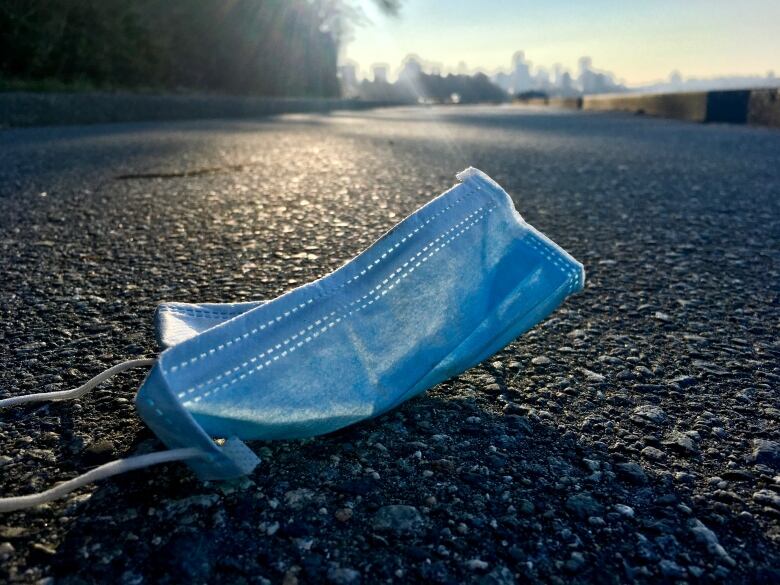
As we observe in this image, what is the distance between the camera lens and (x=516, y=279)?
1124 millimetres

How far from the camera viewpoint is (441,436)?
1042 mm

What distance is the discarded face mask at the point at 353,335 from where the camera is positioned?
85 cm

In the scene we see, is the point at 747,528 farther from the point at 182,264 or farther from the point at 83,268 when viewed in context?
the point at 83,268

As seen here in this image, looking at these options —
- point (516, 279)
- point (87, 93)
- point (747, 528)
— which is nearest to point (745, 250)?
point (516, 279)

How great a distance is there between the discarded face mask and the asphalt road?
7cm

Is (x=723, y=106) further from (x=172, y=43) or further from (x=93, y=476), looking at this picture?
(x=93, y=476)

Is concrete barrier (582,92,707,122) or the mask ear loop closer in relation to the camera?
the mask ear loop

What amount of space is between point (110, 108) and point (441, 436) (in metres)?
8.14

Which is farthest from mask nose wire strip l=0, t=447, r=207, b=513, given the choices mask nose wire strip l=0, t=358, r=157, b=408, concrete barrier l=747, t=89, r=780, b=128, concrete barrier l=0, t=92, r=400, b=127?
concrete barrier l=747, t=89, r=780, b=128

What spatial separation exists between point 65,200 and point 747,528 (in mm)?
3033

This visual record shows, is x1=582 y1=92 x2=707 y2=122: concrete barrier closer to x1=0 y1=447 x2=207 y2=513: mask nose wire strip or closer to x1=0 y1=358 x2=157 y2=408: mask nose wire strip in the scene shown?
x1=0 y1=358 x2=157 y2=408: mask nose wire strip

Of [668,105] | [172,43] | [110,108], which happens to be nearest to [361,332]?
[110,108]

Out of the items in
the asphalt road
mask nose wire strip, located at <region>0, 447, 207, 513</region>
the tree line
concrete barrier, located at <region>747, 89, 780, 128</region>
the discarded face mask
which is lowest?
the asphalt road

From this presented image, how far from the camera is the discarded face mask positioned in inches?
33.7
